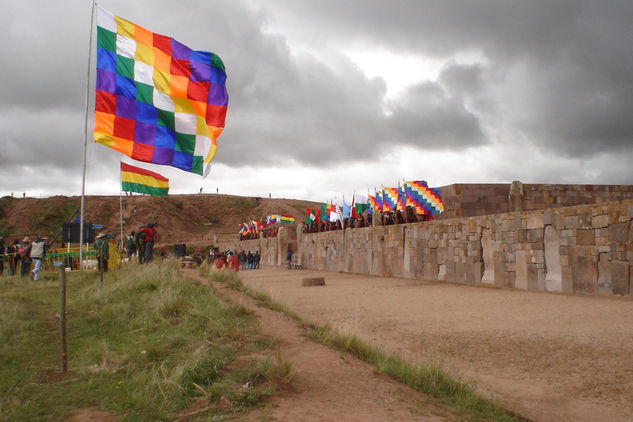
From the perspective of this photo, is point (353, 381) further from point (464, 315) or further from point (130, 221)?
point (130, 221)

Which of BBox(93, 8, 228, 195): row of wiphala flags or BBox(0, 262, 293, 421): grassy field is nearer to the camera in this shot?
BBox(0, 262, 293, 421): grassy field

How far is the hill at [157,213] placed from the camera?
70.3 m

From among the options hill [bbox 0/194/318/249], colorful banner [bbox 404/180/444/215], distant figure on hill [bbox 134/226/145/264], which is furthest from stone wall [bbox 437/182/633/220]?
hill [bbox 0/194/318/249]

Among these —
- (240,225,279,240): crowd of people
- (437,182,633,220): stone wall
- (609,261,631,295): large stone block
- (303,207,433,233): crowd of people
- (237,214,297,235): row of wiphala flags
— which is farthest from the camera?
(240,225,279,240): crowd of people

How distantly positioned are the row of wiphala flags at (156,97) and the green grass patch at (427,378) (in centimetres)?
425

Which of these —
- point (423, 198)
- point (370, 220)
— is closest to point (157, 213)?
point (370, 220)

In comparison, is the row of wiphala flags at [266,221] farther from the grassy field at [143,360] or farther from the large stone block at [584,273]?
the grassy field at [143,360]

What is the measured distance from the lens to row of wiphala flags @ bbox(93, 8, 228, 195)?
26.4 feet

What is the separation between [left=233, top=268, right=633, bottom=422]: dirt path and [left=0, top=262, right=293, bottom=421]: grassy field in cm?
48

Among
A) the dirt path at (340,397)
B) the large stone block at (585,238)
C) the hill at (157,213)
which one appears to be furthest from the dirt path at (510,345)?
the hill at (157,213)

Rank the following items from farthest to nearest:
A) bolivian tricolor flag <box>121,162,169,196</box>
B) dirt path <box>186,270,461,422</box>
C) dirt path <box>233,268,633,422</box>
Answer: bolivian tricolor flag <box>121,162,169,196</box>
dirt path <box>233,268,633,422</box>
dirt path <box>186,270,461,422</box>

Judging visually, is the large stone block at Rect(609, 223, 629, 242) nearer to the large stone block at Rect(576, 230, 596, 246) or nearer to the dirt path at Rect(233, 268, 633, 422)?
the large stone block at Rect(576, 230, 596, 246)

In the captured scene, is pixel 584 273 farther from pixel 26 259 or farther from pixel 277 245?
pixel 277 245

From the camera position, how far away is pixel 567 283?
35.7 feet
